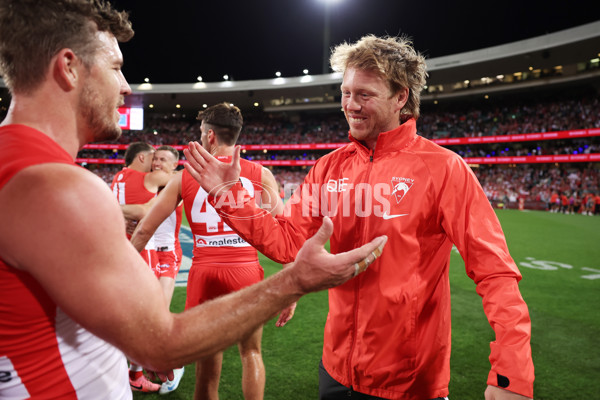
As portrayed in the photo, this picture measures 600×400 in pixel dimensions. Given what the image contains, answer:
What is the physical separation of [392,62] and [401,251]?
1084 millimetres

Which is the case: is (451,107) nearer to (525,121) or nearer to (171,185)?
(525,121)

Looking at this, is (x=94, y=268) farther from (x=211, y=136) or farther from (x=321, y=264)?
(x=211, y=136)

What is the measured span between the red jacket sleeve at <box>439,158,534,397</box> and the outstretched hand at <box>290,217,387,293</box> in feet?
2.22

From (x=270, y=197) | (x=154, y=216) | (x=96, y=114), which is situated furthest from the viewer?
(x=270, y=197)

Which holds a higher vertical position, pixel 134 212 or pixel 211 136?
pixel 211 136

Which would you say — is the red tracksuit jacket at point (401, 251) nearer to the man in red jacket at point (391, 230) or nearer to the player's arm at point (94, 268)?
the man in red jacket at point (391, 230)

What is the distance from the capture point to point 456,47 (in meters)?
41.0

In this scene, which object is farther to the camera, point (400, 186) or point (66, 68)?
point (400, 186)

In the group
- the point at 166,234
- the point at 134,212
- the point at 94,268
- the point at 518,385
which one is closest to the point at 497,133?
the point at 166,234

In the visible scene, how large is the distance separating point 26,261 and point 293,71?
5131 cm

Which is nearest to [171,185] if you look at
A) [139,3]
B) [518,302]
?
[518,302]

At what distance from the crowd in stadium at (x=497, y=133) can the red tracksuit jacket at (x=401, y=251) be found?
17913 mm

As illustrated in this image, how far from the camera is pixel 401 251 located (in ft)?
6.23

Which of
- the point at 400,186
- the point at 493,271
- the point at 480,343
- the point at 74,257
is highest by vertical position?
the point at 400,186
